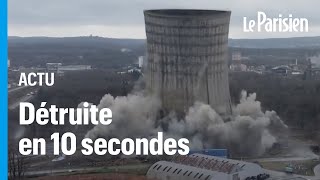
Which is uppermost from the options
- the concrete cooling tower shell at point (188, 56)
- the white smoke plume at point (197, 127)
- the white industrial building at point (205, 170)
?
the concrete cooling tower shell at point (188, 56)

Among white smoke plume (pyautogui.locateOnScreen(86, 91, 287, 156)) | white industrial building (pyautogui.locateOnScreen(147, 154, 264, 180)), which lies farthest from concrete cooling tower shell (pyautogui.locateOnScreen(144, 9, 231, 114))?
white industrial building (pyautogui.locateOnScreen(147, 154, 264, 180))

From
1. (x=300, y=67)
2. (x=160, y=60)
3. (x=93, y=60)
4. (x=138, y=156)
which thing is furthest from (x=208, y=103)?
(x=93, y=60)

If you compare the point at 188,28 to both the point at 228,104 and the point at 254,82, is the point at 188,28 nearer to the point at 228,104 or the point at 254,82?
the point at 228,104

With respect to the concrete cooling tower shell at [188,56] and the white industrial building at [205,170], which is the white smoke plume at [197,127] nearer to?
the concrete cooling tower shell at [188,56]

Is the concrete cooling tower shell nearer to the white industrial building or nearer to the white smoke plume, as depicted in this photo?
the white smoke plume

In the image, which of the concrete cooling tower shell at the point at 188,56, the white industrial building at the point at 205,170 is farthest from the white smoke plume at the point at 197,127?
the white industrial building at the point at 205,170

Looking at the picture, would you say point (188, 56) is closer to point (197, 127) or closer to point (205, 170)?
point (197, 127)

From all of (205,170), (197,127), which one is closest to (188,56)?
(197,127)
